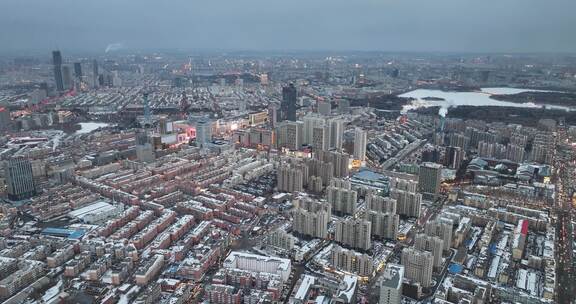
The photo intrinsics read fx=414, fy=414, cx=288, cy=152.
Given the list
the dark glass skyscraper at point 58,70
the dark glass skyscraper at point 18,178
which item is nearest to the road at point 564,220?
the dark glass skyscraper at point 18,178

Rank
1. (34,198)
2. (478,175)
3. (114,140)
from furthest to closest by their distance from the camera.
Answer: (114,140) < (478,175) < (34,198)

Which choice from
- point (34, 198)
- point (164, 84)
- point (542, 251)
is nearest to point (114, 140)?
point (34, 198)

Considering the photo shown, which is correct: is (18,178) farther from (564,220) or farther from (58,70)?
(58,70)

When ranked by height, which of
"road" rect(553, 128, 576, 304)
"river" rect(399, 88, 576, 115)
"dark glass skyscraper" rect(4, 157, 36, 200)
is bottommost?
"road" rect(553, 128, 576, 304)

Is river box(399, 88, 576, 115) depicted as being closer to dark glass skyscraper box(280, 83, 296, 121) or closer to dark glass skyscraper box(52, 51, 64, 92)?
dark glass skyscraper box(280, 83, 296, 121)

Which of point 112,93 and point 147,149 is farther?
point 112,93

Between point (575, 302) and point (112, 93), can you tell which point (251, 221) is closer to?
point (575, 302)

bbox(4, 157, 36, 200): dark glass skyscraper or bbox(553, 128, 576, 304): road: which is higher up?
bbox(4, 157, 36, 200): dark glass skyscraper

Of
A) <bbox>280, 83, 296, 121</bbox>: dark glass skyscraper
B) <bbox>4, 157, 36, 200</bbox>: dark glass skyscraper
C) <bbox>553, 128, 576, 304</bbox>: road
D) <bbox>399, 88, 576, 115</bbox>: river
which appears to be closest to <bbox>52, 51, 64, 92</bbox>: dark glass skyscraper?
<bbox>280, 83, 296, 121</bbox>: dark glass skyscraper

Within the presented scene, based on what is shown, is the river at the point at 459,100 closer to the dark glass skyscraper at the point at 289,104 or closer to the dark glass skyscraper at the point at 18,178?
the dark glass skyscraper at the point at 289,104
